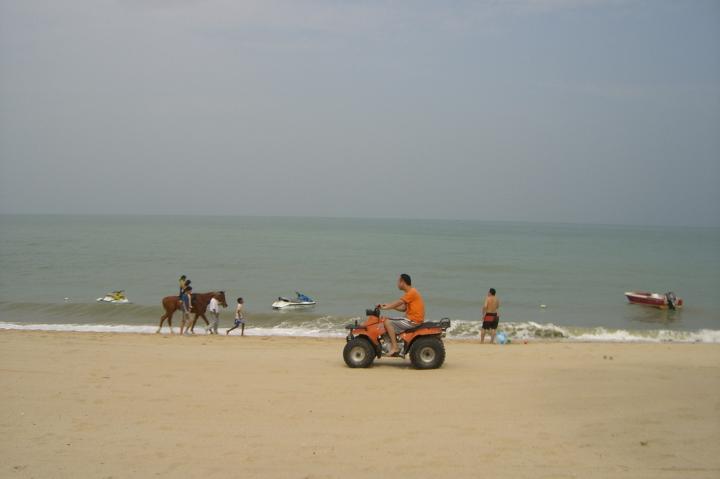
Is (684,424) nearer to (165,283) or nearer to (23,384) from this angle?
(23,384)

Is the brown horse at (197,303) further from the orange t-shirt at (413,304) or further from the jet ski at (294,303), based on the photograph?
the orange t-shirt at (413,304)

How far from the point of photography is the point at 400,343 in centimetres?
1129

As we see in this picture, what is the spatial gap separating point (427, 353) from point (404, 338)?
496 mm

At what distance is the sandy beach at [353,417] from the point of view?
611cm

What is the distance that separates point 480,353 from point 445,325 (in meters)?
3.11

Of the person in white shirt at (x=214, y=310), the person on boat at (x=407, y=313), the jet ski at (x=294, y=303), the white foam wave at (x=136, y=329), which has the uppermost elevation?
the person on boat at (x=407, y=313)

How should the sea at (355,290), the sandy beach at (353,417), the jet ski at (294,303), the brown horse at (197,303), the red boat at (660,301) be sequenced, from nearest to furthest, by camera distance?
the sandy beach at (353,417)
the brown horse at (197,303)
the sea at (355,290)
the jet ski at (294,303)
the red boat at (660,301)

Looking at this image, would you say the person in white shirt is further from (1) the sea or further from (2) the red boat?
(2) the red boat

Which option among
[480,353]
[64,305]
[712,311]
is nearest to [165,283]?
[64,305]

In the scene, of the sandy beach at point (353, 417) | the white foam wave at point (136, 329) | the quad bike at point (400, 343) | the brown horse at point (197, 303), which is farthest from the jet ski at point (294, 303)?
the quad bike at point (400, 343)

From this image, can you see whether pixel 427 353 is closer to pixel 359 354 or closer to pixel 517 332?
pixel 359 354

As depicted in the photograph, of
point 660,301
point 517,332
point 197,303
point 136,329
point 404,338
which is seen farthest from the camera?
point 660,301

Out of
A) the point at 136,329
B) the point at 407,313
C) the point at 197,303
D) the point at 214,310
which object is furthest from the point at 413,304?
the point at 136,329

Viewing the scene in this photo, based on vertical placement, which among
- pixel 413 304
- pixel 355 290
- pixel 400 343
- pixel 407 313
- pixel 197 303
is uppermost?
pixel 413 304
